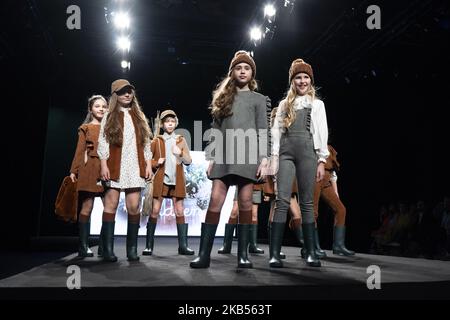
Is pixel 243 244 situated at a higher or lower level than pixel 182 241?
higher

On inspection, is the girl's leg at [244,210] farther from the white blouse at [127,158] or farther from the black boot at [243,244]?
the white blouse at [127,158]

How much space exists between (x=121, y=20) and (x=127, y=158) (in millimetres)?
4991

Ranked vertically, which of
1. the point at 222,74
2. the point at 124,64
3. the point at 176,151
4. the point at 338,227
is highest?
the point at 222,74

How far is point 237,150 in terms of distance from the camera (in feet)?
8.88

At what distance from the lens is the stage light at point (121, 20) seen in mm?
7254

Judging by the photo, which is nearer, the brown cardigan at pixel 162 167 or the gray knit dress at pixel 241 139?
the gray knit dress at pixel 241 139

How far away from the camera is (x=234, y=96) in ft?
9.35

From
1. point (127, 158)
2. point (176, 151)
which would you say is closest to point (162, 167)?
point (176, 151)

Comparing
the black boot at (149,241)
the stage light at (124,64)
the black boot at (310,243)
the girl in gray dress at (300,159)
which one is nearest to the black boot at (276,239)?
the girl in gray dress at (300,159)

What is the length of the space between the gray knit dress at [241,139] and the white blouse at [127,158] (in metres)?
0.73

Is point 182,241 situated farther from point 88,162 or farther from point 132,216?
point 88,162

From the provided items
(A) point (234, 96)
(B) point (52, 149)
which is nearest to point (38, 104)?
(B) point (52, 149)

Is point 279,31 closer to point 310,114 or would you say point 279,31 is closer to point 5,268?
point 310,114
